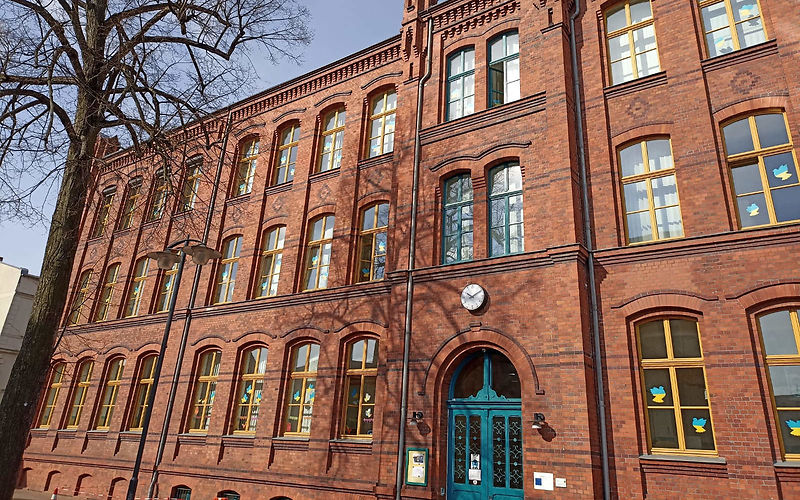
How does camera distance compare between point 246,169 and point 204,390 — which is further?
point 246,169

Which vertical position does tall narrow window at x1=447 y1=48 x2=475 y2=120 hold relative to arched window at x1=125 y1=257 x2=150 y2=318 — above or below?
above

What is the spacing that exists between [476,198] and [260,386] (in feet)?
25.6

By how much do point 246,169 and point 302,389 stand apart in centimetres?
846

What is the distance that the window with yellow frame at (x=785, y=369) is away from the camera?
27.6 feet

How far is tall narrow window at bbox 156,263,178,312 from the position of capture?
18766 mm

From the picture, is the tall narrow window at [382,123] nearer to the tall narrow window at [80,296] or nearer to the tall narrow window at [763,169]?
the tall narrow window at [763,169]

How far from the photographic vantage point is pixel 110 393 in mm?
18938

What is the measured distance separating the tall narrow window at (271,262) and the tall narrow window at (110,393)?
6683 millimetres

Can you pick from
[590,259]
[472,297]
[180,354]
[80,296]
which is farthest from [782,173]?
[80,296]

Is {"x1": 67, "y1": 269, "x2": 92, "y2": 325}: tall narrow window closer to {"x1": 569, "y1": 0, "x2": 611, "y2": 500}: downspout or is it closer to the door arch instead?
the door arch

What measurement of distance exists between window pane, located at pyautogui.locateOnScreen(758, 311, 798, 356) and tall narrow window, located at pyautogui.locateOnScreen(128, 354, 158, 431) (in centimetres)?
1659

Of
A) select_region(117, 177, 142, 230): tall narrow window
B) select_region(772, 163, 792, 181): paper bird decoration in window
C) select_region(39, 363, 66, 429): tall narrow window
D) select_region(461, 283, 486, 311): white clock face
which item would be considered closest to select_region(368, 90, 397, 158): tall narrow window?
select_region(461, 283, 486, 311): white clock face

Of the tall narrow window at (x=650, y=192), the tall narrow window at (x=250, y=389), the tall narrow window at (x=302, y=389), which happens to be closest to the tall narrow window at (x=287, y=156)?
the tall narrow window at (x=250, y=389)

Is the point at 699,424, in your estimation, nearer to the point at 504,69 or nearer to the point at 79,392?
the point at 504,69
